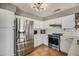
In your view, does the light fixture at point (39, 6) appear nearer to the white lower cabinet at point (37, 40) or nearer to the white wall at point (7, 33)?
the white wall at point (7, 33)

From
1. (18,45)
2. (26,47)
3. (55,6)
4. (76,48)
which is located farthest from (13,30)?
(76,48)

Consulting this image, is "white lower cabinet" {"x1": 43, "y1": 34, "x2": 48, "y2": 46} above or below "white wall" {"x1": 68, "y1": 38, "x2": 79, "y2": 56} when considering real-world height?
above

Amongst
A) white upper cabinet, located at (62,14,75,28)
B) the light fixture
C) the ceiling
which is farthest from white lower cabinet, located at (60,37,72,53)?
the light fixture

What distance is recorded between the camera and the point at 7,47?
1876 millimetres

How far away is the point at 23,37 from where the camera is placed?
1.94 m

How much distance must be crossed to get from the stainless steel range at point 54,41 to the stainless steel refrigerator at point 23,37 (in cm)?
35

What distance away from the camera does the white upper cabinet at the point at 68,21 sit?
6.07 feet

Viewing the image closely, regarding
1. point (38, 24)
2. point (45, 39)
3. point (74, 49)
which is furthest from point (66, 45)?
point (38, 24)

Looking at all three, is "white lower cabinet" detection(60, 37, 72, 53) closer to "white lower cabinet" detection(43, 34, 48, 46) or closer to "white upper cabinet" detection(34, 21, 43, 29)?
"white lower cabinet" detection(43, 34, 48, 46)

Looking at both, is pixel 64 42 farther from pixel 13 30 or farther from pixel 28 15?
pixel 13 30

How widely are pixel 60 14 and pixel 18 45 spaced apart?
0.98 m

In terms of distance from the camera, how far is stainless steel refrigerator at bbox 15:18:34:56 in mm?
1888

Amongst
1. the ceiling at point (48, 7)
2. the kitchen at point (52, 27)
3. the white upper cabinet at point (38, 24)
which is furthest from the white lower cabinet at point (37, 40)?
the ceiling at point (48, 7)

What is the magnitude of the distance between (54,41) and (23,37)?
604 millimetres
